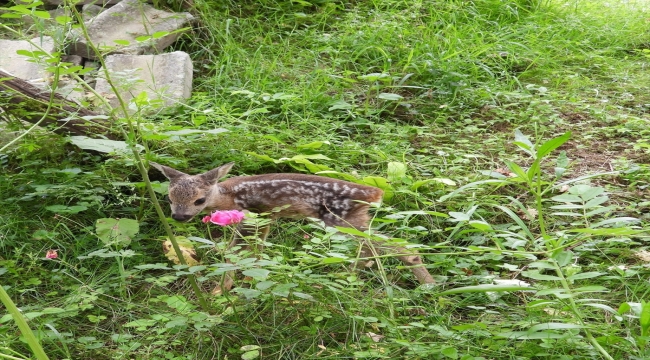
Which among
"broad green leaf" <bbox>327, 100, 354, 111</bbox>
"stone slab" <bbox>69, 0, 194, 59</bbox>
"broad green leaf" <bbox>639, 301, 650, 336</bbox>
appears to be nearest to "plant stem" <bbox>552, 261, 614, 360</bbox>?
"broad green leaf" <bbox>639, 301, 650, 336</bbox>

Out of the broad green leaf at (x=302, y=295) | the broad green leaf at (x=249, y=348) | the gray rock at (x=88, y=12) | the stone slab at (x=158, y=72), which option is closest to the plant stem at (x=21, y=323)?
the broad green leaf at (x=249, y=348)

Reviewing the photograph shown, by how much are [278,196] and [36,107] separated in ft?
5.07

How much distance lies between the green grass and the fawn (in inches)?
5.8

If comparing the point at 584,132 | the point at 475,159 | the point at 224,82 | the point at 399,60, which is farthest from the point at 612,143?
the point at 224,82

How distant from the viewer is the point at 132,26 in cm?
701

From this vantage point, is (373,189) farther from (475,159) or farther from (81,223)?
(81,223)

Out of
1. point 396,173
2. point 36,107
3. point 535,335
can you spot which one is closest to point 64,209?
point 36,107

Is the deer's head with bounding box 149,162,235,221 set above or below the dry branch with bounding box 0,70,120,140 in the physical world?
below

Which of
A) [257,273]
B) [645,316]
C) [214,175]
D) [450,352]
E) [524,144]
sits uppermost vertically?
[524,144]

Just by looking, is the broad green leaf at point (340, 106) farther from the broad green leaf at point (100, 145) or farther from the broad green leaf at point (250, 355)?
the broad green leaf at point (250, 355)

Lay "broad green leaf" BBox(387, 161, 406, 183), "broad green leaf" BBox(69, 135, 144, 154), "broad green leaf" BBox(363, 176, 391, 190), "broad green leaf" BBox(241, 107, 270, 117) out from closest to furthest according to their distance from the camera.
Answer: "broad green leaf" BBox(69, 135, 144, 154) < "broad green leaf" BBox(363, 176, 391, 190) < "broad green leaf" BBox(387, 161, 406, 183) < "broad green leaf" BBox(241, 107, 270, 117)

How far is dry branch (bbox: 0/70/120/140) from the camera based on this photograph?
452 cm

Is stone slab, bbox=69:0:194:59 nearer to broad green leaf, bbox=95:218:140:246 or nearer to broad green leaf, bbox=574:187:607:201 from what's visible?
broad green leaf, bbox=95:218:140:246

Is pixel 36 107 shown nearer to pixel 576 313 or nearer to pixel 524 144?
pixel 524 144
